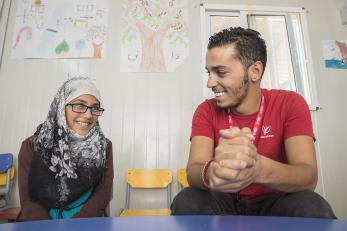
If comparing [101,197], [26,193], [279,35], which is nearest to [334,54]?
[279,35]

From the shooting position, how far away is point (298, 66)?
278 centimetres

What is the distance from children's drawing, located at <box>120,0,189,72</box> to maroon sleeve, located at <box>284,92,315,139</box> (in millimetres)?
1605

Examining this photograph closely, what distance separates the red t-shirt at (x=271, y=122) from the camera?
1108 mm

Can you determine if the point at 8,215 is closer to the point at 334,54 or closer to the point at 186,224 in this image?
the point at 186,224

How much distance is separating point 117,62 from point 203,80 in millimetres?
874

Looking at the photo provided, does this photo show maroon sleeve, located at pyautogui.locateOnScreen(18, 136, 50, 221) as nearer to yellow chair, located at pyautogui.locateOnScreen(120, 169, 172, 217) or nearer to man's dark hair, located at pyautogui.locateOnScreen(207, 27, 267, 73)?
yellow chair, located at pyautogui.locateOnScreen(120, 169, 172, 217)

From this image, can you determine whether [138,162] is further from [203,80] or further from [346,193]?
[346,193]

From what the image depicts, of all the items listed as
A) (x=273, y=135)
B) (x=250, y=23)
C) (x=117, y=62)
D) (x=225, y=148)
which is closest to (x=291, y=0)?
(x=250, y=23)

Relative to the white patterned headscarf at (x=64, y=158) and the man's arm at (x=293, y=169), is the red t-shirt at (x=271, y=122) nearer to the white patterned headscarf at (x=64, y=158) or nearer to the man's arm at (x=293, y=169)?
the man's arm at (x=293, y=169)

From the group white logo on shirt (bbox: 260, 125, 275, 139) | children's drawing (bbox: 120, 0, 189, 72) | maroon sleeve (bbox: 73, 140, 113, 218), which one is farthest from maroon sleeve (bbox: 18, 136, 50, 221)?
children's drawing (bbox: 120, 0, 189, 72)

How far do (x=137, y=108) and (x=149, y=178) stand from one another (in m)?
0.68

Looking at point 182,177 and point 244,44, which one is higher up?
point 244,44

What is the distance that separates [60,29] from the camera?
8.79 feet

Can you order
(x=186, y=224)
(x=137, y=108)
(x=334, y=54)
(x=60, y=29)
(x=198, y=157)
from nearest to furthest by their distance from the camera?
(x=186, y=224) → (x=198, y=157) → (x=137, y=108) → (x=60, y=29) → (x=334, y=54)
